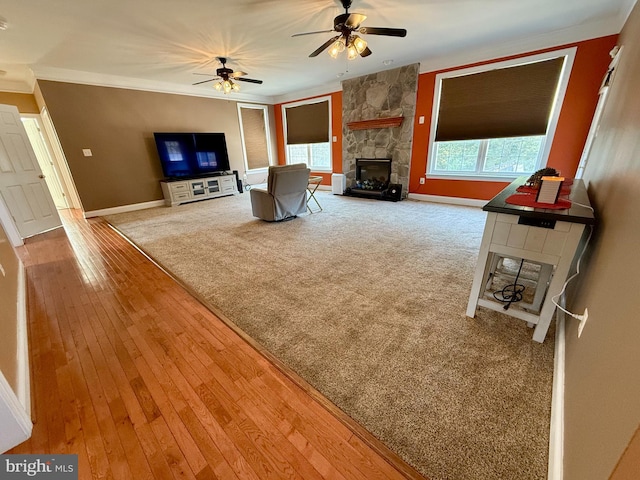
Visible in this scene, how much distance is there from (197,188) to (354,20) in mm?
4923

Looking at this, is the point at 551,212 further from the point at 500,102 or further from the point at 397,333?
the point at 500,102

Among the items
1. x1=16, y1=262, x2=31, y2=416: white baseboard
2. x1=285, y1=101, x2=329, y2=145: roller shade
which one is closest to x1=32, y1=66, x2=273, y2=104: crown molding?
x1=285, y1=101, x2=329, y2=145: roller shade

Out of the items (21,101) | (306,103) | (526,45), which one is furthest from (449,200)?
(21,101)

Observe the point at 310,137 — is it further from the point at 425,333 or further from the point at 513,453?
the point at 513,453

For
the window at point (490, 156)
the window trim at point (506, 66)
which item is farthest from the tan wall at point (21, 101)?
the window at point (490, 156)

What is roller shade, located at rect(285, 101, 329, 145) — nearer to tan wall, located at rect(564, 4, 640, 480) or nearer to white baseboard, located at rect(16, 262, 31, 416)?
tan wall, located at rect(564, 4, 640, 480)

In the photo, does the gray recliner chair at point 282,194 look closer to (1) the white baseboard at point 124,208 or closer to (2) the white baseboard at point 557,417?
(1) the white baseboard at point 124,208

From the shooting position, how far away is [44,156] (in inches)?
219

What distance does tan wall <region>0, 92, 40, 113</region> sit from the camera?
467cm

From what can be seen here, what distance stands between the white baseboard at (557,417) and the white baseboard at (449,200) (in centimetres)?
365

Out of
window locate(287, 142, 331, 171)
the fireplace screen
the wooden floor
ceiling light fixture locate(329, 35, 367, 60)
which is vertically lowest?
the wooden floor

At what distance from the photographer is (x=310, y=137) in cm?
694

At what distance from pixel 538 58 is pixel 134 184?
760 cm

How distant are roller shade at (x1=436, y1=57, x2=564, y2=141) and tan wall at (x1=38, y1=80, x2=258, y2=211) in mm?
5605
